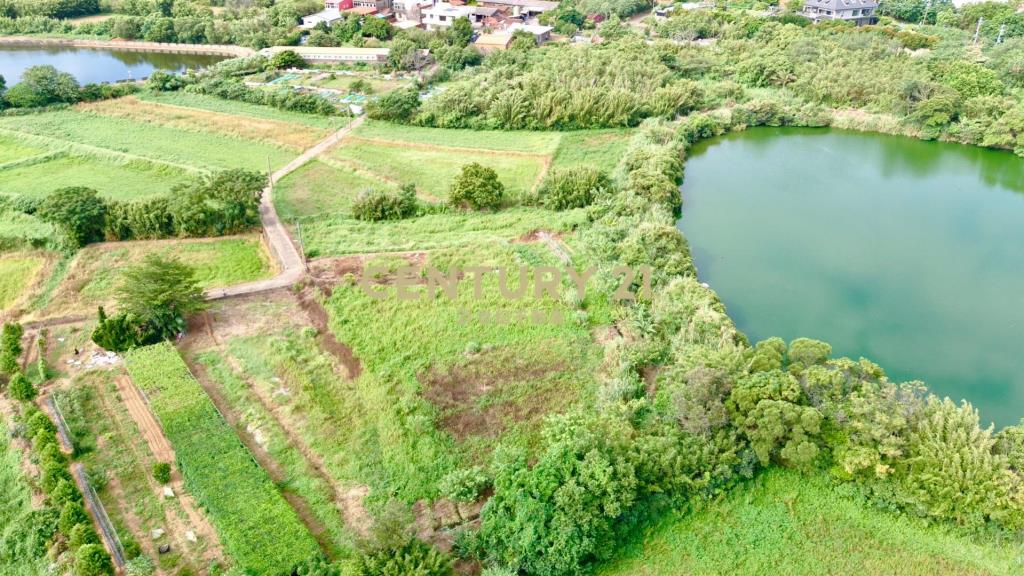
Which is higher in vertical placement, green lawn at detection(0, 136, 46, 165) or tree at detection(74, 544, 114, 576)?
green lawn at detection(0, 136, 46, 165)

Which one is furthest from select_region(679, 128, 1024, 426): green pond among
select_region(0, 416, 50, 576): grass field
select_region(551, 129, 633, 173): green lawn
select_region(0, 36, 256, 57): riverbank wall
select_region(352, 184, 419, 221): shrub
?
select_region(0, 36, 256, 57): riverbank wall

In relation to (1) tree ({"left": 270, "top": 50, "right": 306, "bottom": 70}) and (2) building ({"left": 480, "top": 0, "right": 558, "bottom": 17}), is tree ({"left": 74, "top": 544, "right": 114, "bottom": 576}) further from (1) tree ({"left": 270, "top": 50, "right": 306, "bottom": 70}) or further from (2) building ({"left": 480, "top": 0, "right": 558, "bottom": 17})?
(2) building ({"left": 480, "top": 0, "right": 558, "bottom": 17})

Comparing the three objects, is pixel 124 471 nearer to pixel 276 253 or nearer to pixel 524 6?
pixel 276 253

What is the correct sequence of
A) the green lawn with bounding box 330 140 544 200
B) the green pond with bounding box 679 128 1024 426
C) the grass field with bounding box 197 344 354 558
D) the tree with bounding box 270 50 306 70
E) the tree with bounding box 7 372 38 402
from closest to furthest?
1. the grass field with bounding box 197 344 354 558
2. the tree with bounding box 7 372 38 402
3. the green pond with bounding box 679 128 1024 426
4. the green lawn with bounding box 330 140 544 200
5. the tree with bounding box 270 50 306 70

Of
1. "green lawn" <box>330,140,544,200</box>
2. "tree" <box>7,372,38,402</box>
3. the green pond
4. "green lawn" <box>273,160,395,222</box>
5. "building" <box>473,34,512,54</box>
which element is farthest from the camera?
"building" <box>473,34,512,54</box>

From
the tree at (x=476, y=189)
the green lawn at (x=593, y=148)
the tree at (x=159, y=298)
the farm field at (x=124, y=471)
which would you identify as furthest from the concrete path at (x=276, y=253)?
the green lawn at (x=593, y=148)

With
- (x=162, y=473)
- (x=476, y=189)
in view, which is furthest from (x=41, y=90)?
(x=162, y=473)

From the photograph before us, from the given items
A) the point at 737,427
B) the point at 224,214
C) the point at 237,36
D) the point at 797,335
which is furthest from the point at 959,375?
the point at 237,36
